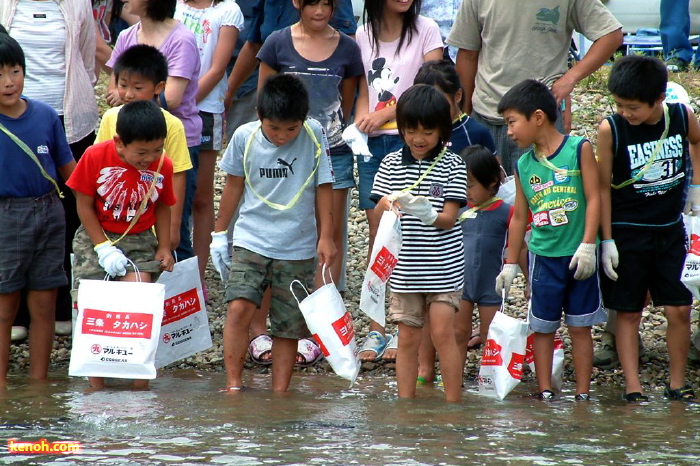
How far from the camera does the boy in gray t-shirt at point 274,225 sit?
5.28 meters

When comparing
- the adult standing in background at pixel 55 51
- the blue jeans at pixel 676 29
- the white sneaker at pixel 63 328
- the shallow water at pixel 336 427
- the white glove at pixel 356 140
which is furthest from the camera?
the blue jeans at pixel 676 29

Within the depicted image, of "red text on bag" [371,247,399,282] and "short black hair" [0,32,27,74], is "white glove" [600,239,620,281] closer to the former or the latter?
"red text on bag" [371,247,399,282]

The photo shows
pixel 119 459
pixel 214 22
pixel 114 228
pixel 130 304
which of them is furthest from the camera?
pixel 214 22

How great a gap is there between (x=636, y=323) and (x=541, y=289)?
57 centimetres

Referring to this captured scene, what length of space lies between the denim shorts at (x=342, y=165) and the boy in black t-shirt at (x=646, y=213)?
160 cm

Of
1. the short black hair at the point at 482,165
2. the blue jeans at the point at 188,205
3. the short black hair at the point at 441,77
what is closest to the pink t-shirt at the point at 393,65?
the short black hair at the point at 441,77

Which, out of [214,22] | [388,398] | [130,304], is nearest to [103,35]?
[214,22]

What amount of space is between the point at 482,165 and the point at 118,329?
214 centimetres

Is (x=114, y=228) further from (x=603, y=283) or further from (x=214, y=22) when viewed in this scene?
(x=603, y=283)

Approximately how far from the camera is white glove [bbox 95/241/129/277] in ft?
17.1

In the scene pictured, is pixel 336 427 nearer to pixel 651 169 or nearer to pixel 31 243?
pixel 31 243

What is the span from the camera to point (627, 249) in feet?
17.6

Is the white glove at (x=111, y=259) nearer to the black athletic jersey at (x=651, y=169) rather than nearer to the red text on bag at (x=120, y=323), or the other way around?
the red text on bag at (x=120, y=323)

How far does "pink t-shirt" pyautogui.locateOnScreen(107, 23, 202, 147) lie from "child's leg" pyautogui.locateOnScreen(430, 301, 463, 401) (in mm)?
2086
